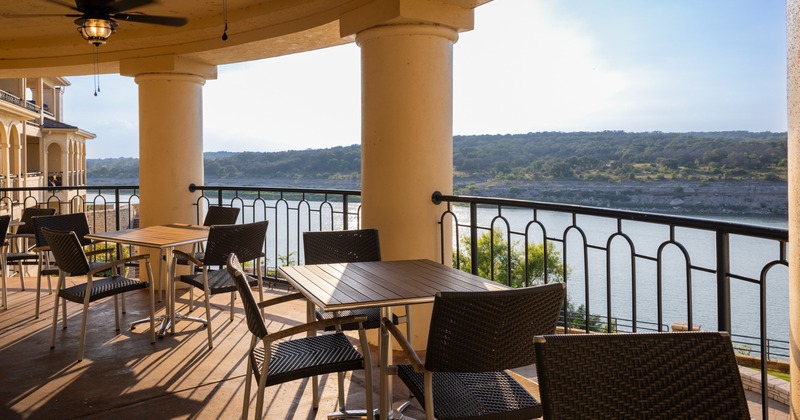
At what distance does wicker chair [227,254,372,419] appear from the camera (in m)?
2.23

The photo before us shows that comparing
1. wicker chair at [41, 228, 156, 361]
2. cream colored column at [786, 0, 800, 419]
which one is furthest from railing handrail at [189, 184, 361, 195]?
cream colored column at [786, 0, 800, 419]

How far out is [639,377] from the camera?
4.40 feet

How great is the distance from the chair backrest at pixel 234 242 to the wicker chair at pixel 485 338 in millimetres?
2548

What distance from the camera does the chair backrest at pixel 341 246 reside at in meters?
3.49

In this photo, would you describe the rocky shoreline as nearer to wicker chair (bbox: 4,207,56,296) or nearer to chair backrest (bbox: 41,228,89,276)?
chair backrest (bbox: 41,228,89,276)

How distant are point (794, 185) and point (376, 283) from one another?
1.62 meters

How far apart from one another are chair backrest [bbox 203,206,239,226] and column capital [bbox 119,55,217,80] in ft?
5.59

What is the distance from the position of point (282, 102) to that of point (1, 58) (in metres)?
48.0

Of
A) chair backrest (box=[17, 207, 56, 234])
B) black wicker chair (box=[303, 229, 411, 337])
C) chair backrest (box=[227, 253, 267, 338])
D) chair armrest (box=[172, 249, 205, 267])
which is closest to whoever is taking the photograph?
chair backrest (box=[227, 253, 267, 338])

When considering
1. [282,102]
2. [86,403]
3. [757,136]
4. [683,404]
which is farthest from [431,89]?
[282,102]

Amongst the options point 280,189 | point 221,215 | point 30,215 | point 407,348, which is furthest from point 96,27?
point 407,348

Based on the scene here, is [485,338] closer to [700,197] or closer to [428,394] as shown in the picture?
[428,394]

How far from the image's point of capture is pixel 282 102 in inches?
2112

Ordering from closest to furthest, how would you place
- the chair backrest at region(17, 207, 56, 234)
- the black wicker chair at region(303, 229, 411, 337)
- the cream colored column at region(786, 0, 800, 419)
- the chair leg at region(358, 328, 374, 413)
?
the cream colored column at region(786, 0, 800, 419) < the chair leg at region(358, 328, 374, 413) < the black wicker chair at region(303, 229, 411, 337) < the chair backrest at region(17, 207, 56, 234)
